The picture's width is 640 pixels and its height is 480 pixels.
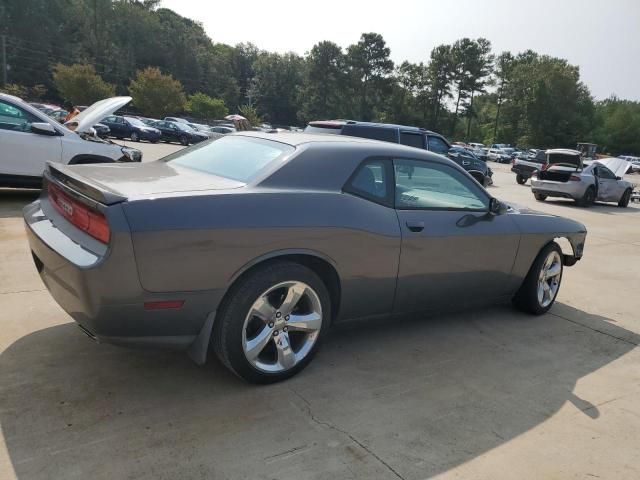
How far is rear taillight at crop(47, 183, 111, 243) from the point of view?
2.54 metres

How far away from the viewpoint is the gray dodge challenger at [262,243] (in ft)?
8.34

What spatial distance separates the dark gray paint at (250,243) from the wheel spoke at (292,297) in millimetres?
212

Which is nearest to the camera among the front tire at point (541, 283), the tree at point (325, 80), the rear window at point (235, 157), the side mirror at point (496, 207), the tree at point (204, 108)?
the rear window at point (235, 157)

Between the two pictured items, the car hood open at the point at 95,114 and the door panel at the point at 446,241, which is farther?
the car hood open at the point at 95,114

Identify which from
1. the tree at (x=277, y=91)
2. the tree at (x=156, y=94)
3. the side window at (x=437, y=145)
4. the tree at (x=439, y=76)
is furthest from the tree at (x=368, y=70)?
the side window at (x=437, y=145)

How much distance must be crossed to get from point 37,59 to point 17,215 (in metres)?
80.5

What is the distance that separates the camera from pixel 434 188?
395 centimetres

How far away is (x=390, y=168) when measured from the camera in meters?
3.62

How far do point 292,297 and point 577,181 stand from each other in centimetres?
1463

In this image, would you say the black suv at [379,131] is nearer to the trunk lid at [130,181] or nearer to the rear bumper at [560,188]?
the rear bumper at [560,188]

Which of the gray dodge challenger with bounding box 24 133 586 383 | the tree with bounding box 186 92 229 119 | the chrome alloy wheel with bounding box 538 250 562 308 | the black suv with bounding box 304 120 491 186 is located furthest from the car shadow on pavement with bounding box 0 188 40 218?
the tree with bounding box 186 92 229 119

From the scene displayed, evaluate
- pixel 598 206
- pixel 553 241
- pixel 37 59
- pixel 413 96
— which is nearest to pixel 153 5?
pixel 37 59

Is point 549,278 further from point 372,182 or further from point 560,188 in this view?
point 560,188

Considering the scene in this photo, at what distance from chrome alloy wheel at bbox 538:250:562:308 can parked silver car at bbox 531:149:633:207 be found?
1166 cm
